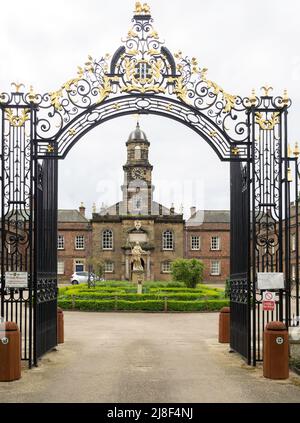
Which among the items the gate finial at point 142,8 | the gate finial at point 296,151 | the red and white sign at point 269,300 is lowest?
the red and white sign at point 269,300

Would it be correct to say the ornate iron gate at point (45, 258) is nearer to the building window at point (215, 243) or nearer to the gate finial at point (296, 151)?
the gate finial at point (296, 151)

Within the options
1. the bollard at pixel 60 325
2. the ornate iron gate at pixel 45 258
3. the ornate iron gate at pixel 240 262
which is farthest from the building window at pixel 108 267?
the ornate iron gate at pixel 240 262

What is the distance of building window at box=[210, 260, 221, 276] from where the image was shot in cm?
5819

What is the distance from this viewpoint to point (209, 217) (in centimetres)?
5981

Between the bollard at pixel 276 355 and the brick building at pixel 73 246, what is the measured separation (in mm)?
48851

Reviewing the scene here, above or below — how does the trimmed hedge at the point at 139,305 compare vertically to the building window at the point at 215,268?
above

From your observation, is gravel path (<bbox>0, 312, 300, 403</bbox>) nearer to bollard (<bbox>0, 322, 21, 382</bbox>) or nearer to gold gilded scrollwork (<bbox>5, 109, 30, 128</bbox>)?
bollard (<bbox>0, 322, 21, 382</bbox>)

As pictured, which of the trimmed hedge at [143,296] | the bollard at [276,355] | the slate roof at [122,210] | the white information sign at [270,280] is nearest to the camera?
the bollard at [276,355]

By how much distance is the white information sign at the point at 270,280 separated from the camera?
1007cm

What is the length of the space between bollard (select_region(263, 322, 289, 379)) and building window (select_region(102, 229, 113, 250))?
155ft

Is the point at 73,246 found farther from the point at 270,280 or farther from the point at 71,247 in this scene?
the point at 270,280

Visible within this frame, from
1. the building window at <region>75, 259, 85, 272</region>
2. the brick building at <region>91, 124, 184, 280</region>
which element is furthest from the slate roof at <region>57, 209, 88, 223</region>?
the building window at <region>75, 259, 85, 272</region>
